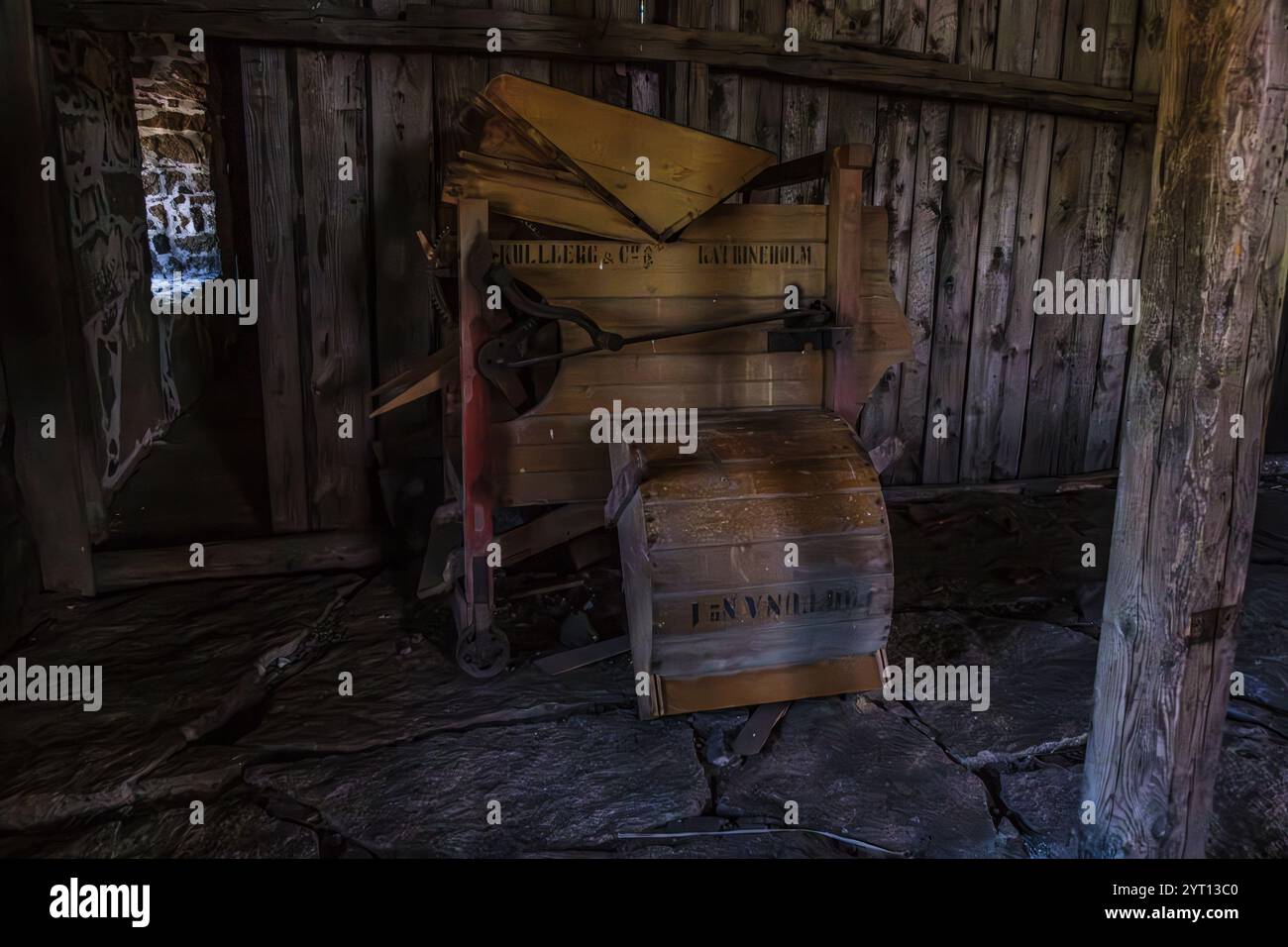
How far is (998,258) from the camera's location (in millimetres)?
5562

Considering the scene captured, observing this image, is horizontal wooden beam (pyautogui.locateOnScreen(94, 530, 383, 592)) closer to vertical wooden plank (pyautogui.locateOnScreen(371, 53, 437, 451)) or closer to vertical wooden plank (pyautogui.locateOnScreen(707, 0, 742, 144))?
vertical wooden plank (pyautogui.locateOnScreen(371, 53, 437, 451))

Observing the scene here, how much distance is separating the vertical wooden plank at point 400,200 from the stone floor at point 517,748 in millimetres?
1277

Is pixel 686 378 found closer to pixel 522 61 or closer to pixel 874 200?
pixel 522 61

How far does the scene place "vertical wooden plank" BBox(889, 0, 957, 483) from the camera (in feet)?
16.9

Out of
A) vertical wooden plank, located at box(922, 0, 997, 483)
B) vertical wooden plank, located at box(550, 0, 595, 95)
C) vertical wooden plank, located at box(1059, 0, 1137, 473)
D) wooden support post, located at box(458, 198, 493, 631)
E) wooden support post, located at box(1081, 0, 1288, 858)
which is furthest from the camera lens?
vertical wooden plank, located at box(1059, 0, 1137, 473)

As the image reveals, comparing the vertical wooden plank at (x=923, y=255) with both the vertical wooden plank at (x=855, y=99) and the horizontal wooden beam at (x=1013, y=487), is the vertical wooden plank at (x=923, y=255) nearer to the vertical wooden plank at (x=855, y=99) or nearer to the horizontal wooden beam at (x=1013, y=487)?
the horizontal wooden beam at (x=1013, y=487)

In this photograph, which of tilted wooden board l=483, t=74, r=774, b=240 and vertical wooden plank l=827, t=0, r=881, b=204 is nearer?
tilted wooden board l=483, t=74, r=774, b=240

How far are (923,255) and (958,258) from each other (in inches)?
9.1

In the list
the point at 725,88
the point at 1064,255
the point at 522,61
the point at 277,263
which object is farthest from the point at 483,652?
the point at 1064,255

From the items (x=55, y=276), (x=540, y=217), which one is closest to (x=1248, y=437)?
(x=540, y=217)

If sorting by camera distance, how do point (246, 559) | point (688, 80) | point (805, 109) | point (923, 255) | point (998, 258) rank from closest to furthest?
point (246, 559) → point (688, 80) → point (805, 109) → point (923, 255) → point (998, 258)

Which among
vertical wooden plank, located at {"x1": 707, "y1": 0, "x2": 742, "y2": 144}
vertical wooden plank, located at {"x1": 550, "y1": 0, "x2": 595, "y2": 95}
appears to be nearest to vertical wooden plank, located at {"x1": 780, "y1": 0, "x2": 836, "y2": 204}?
vertical wooden plank, located at {"x1": 707, "y1": 0, "x2": 742, "y2": 144}

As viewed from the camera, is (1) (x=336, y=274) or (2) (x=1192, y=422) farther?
(1) (x=336, y=274)

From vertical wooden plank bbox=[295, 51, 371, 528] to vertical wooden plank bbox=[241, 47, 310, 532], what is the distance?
60 mm
